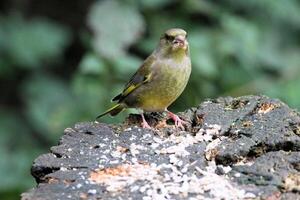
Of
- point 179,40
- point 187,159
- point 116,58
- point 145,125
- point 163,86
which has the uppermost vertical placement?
point 116,58

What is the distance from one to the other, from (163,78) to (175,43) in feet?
0.60

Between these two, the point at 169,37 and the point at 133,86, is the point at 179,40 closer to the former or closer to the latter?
the point at 169,37

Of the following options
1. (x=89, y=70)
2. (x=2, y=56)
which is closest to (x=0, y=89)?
(x=2, y=56)

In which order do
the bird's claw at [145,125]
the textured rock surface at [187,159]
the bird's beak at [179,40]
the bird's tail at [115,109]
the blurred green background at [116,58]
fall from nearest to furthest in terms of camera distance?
1. the textured rock surface at [187,159]
2. the bird's claw at [145,125]
3. the bird's beak at [179,40]
4. the bird's tail at [115,109]
5. the blurred green background at [116,58]

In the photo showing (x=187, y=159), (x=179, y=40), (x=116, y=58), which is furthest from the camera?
(x=116, y=58)

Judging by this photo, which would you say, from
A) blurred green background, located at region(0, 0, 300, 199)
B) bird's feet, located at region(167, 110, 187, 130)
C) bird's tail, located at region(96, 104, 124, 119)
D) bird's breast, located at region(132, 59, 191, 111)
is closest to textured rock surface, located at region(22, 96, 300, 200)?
bird's feet, located at region(167, 110, 187, 130)

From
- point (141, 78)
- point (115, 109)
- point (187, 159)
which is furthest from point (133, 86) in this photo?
point (187, 159)

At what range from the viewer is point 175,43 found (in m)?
4.49

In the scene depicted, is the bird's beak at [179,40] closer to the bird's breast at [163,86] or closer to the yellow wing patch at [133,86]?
the bird's breast at [163,86]

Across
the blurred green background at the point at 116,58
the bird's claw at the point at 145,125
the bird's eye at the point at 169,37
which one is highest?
the blurred green background at the point at 116,58

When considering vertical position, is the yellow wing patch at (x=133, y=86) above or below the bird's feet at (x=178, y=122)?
above

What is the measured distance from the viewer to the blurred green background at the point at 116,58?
5695 mm

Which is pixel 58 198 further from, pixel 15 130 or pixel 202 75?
pixel 15 130

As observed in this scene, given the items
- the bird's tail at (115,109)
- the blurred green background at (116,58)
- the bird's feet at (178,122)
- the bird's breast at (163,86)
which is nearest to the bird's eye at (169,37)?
the bird's breast at (163,86)
